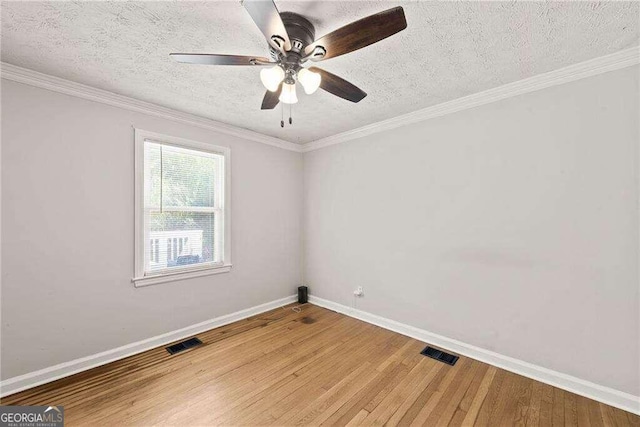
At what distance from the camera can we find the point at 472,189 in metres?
2.70

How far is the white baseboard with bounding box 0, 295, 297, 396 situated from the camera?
2166 mm

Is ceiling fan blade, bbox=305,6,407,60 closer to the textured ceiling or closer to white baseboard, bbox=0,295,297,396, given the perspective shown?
the textured ceiling

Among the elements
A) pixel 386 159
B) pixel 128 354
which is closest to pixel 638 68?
pixel 386 159

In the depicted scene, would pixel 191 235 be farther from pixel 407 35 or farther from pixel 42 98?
pixel 407 35

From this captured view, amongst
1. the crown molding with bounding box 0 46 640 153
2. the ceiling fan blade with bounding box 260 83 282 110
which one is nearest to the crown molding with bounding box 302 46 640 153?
the crown molding with bounding box 0 46 640 153

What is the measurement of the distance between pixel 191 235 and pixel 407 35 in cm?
294

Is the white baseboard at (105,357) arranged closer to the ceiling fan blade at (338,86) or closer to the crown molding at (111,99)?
the crown molding at (111,99)

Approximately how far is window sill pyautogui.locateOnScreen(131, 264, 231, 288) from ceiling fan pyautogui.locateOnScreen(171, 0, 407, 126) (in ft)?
7.32

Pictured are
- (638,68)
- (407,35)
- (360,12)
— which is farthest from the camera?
(638,68)

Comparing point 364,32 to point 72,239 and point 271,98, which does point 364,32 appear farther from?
point 72,239

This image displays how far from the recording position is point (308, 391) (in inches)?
84.6

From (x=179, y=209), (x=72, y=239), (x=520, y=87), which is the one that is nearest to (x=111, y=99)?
(x=179, y=209)

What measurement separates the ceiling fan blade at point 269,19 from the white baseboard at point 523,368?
305cm

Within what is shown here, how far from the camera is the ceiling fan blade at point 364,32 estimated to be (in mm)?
1271
